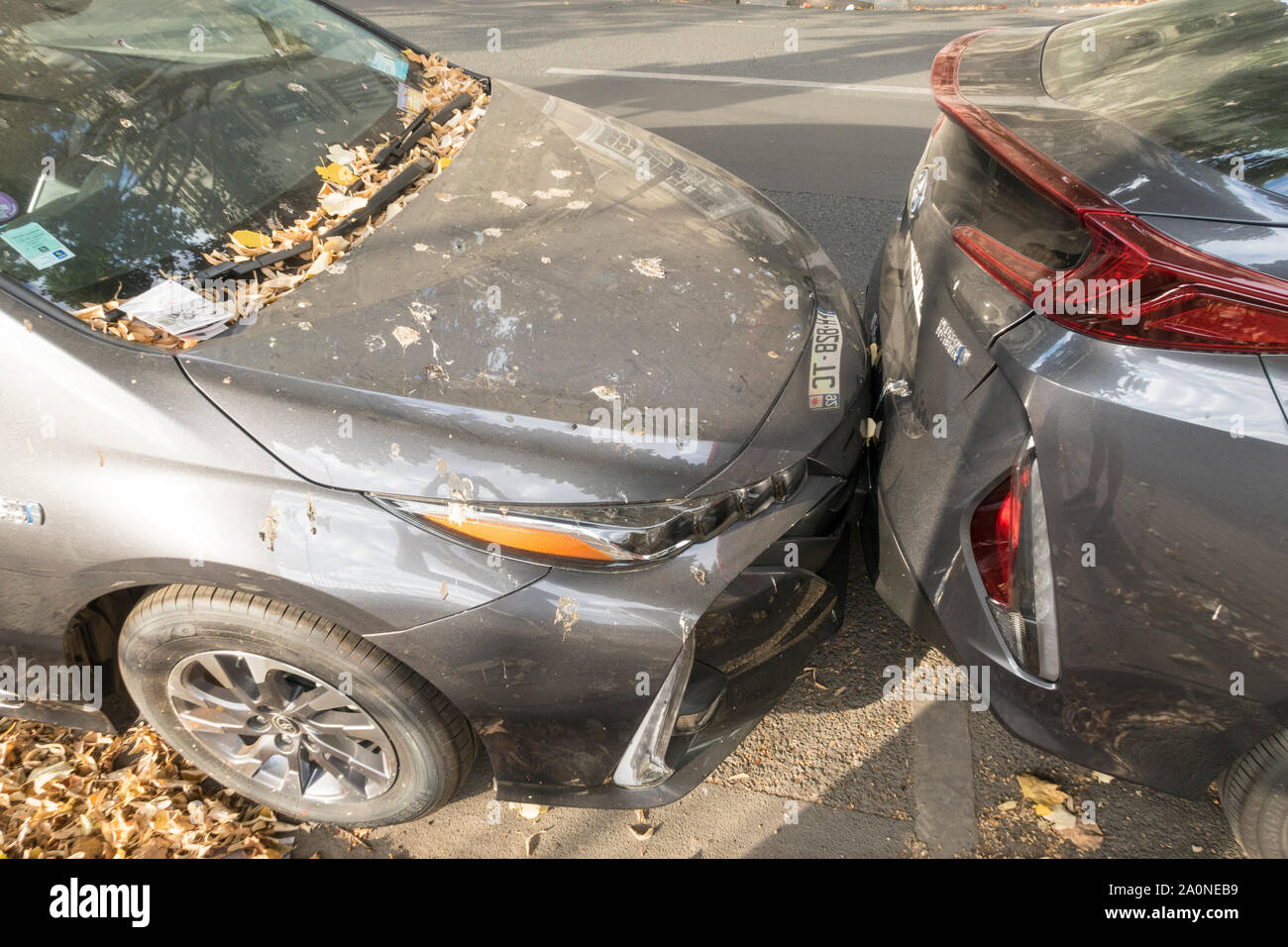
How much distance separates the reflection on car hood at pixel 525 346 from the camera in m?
1.74

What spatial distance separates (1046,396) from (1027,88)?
96 centimetres

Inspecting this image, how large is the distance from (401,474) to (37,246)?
0.99 m

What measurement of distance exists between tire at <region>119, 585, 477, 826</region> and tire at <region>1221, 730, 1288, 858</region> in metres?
1.65

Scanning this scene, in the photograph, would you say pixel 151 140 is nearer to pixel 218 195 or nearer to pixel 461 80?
pixel 218 195

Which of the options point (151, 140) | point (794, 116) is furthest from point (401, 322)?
point (794, 116)

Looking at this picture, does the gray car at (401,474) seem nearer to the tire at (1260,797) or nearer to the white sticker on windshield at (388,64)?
the white sticker on windshield at (388,64)

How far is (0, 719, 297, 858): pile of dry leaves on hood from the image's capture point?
7.01ft

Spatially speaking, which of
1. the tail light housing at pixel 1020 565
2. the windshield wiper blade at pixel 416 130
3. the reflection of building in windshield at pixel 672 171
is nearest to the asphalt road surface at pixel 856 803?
the tail light housing at pixel 1020 565

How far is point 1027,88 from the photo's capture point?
2174mm

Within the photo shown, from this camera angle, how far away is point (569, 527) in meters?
1.72

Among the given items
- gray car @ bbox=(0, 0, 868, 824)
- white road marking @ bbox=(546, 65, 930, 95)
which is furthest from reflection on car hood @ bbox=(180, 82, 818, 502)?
white road marking @ bbox=(546, 65, 930, 95)

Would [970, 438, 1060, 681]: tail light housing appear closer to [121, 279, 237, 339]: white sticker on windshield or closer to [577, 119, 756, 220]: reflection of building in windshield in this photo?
[577, 119, 756, 220]: reflection of building in windshield

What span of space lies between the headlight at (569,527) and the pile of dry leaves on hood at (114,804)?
1074mm

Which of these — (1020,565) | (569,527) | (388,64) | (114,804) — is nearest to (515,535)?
(569,527)
